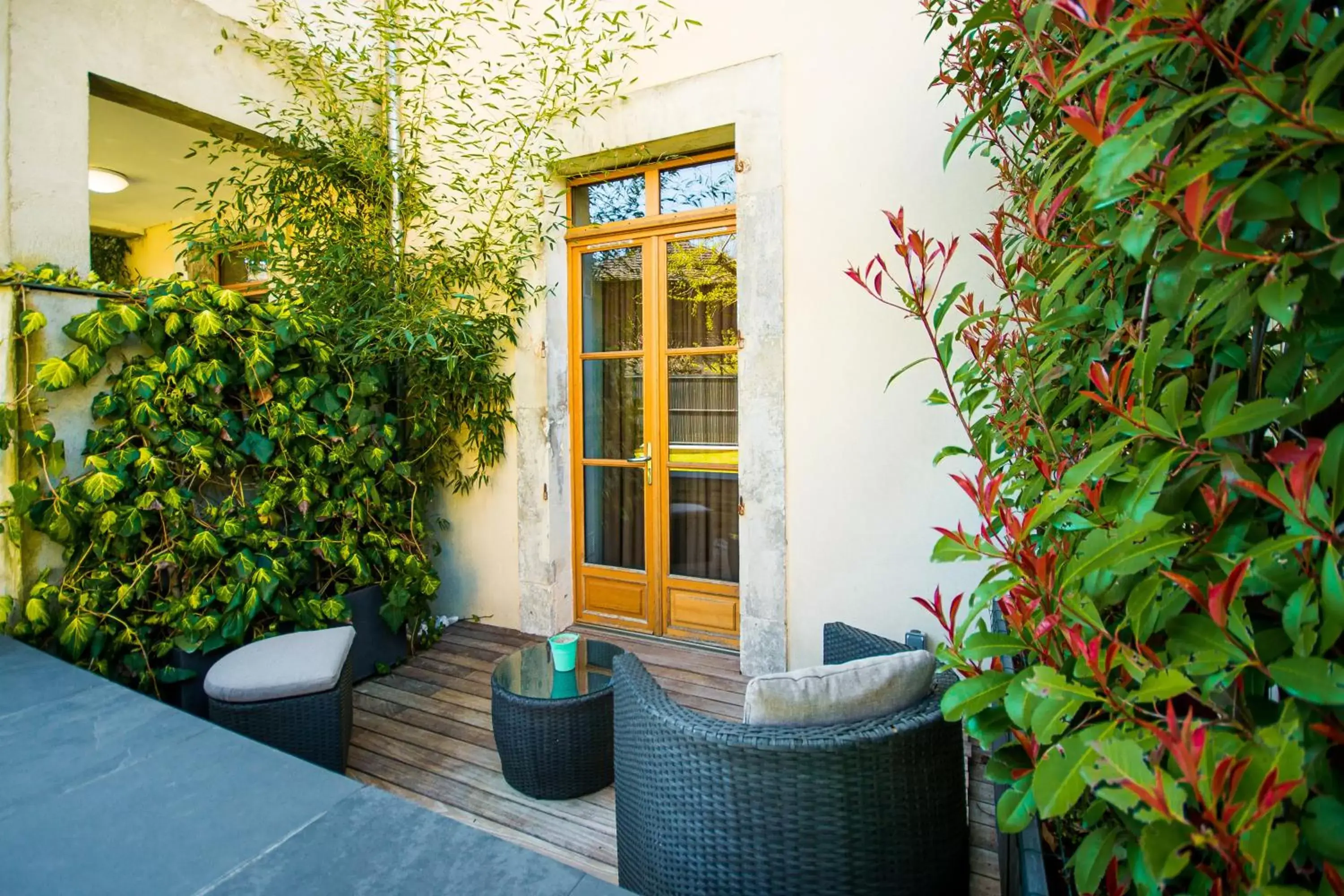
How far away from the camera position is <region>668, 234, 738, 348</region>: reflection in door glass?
12.2 feet

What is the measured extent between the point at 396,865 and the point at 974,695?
131cm

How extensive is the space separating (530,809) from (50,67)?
381cm

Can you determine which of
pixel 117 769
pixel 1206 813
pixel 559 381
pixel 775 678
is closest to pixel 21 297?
pixel 117 769

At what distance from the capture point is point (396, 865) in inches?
54.8

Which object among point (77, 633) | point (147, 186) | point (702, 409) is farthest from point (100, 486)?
point (147, 186)

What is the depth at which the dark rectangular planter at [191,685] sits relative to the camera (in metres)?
2.72

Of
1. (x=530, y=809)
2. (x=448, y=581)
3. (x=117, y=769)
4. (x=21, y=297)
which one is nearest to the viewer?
(x=117, y=769)

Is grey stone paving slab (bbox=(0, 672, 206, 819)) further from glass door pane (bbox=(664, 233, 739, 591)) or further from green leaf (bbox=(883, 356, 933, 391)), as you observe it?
glass door pane (bbox=(664, 233, 739, 591))

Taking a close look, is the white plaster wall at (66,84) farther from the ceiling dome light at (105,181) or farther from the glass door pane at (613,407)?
the glass door pane at (613,407)

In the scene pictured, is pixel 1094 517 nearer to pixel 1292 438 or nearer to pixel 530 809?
pixel 1292 438

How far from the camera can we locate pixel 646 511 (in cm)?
398

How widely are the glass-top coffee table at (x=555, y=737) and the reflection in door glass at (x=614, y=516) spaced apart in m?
1.59

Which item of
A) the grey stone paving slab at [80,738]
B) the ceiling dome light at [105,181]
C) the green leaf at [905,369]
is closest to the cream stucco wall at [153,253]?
the ceiling dome light at [105,181]

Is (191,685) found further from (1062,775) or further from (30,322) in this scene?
(1062,775)
